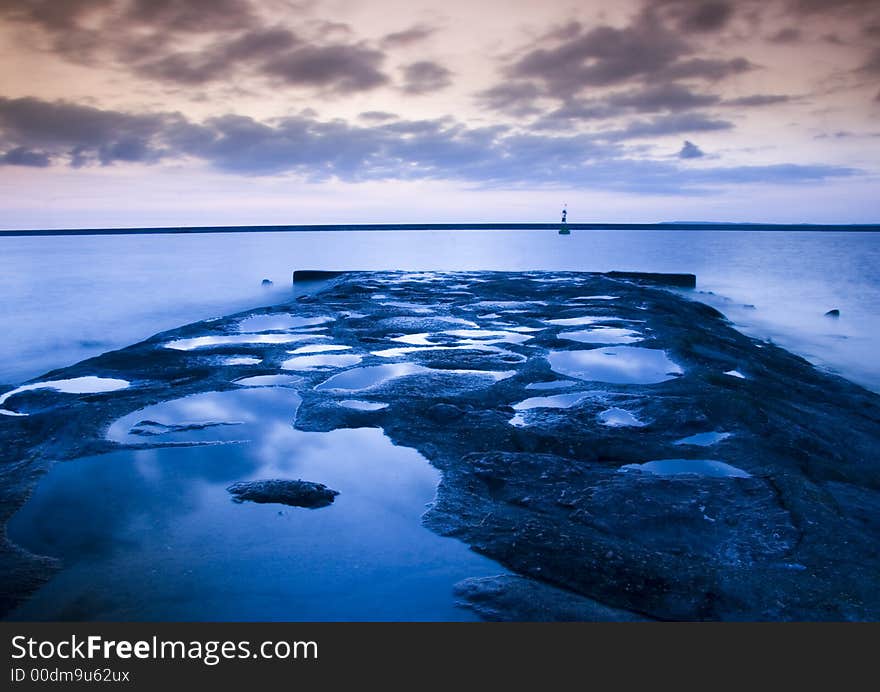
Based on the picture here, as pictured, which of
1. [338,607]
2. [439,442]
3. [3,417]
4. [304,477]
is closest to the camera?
[338,607]

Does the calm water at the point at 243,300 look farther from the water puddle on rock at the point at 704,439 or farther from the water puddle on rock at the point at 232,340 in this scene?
the water puddle on rock at the point at 704,439

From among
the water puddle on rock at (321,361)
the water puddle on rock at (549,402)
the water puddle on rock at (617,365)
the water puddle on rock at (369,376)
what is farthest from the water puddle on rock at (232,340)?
the water puddle on rock at (549,402)

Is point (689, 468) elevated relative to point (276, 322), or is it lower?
elevated

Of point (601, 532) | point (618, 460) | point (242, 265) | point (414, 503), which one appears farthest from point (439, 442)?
point (242, 265)

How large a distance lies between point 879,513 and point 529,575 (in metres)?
A: 2.64

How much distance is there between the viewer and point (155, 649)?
246 centimetres

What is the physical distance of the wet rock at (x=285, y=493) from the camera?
4.05 meters

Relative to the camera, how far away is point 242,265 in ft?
143

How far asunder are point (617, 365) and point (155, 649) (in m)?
7.12

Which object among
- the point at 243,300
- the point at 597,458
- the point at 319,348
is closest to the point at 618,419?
the point at 597,458

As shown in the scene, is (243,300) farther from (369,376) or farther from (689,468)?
(689,468)

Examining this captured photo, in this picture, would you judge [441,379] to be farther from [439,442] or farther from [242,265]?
[242,265]

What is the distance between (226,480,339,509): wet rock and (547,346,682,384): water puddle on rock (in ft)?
14.4

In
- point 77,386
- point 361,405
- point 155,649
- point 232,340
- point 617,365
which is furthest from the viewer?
point 232,340
